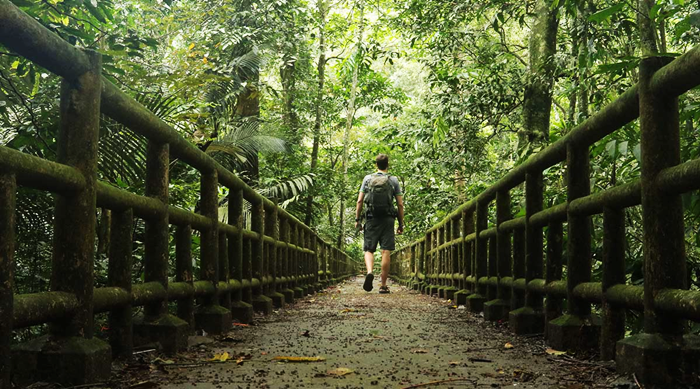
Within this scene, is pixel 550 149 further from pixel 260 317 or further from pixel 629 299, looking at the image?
pixel 260 317

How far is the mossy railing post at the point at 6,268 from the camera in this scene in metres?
1.71

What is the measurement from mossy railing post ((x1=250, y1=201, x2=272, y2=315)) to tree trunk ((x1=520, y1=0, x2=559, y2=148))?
3.73 meters

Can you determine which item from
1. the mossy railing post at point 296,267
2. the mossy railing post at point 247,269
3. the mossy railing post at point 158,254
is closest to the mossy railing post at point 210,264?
the mossy railing post at point 158,254

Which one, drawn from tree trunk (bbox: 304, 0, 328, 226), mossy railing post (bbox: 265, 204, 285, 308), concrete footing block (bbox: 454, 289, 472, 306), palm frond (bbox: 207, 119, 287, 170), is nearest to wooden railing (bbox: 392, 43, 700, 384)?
concrete footing block (bbox: 454, 289, 472, 306)

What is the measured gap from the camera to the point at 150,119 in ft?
9.61

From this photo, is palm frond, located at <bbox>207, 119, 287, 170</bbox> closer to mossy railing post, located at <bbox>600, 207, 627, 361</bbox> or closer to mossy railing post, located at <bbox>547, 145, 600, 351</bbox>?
mossy railing post, located at <bbox>547, 145, 600, 351</bbox>

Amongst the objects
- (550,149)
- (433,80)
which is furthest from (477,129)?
(550,149)

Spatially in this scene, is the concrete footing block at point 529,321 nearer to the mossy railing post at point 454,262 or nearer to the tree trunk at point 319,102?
the mossy railing post at point 454,262

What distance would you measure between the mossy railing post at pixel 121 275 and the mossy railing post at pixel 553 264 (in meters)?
2.31

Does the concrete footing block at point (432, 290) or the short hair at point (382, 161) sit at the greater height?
the short hair at point (382, 161)

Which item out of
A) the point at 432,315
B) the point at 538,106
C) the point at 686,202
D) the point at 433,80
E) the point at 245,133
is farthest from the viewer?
the point at 245,133

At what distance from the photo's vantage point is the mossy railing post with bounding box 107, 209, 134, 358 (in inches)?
106

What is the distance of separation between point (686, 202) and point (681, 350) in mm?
836

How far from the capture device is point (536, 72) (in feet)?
26.0
